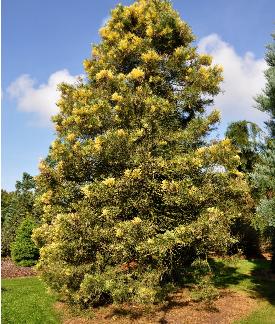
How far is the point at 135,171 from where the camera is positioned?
42.4 feet

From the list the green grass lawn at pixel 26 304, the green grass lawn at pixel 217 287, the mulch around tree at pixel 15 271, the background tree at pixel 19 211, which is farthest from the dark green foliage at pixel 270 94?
the background tree at pixel 19 211

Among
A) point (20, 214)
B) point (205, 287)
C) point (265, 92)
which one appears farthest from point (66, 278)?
point (20, 214)

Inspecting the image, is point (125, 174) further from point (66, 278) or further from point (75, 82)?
point (75, 82)

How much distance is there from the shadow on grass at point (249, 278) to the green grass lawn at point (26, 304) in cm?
A: 777

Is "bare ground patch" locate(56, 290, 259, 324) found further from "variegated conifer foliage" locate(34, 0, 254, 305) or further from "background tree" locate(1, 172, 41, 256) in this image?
"background tree" locate(1, 172, 41, 256)

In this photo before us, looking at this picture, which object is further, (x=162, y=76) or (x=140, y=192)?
(x=162, y=76)

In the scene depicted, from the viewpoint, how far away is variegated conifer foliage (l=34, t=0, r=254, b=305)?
13.0m

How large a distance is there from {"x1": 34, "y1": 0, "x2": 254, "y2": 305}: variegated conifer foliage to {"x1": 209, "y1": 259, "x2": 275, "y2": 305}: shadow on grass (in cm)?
393

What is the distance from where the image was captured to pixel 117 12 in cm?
1606

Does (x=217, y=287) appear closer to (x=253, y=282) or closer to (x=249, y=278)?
(x=253, y=282)

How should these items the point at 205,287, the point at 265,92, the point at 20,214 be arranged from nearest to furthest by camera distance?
the point at 265,92 → the point at 205,287 → the point at 20,214

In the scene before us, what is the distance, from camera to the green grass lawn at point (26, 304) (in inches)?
520

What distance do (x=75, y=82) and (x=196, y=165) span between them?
6.78m

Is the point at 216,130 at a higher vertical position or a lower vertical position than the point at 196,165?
higher
